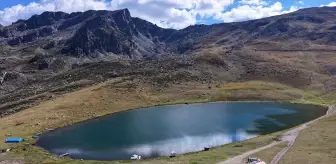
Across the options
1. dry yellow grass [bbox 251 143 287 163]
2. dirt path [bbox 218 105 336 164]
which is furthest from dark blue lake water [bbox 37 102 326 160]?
dry yellow grass [bbox 251 143 287 163]

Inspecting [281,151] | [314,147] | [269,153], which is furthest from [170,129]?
[314,147]

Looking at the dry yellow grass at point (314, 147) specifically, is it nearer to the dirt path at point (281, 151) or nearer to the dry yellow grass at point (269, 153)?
the dirt path at point (281, 151)

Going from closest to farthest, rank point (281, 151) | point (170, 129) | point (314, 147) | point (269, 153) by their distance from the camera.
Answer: point (269, 153)
point (281, 151)
point (314, 147)
point (170, 129)

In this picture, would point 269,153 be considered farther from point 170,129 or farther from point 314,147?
point 170,129

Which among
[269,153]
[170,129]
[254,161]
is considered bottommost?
[170,129]

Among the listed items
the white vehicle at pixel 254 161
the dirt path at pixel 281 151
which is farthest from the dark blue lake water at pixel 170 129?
the white vehicle at pixel 254 161

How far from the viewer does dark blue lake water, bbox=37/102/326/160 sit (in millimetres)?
93625

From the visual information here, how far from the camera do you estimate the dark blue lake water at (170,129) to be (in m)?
93.6

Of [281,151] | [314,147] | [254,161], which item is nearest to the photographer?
[254,161]

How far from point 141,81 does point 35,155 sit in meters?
114

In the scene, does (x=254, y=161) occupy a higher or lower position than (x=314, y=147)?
higher

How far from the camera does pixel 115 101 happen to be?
540 feet

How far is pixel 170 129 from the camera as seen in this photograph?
11556 cm

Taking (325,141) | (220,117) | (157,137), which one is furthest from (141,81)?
(325,141)
